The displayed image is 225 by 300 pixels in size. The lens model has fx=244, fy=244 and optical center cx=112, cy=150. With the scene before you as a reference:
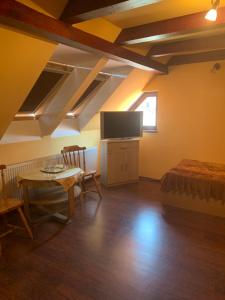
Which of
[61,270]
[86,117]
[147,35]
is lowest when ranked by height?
[61,270]

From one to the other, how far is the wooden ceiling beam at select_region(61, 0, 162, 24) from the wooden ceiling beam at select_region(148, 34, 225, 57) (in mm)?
1875

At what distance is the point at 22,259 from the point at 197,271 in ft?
5.88

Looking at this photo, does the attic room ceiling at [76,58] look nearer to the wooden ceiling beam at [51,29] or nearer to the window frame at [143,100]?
the wooden ceiling beam at [51,29]

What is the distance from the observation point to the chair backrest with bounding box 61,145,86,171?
13.5 ft

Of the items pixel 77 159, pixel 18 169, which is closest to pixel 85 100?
pixel 77 159

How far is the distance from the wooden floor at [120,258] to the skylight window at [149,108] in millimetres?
2191

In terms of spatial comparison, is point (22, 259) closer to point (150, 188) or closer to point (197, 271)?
point (197, 271)

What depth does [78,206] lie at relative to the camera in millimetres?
3973

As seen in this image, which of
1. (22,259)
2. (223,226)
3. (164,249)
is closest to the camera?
(22,259)

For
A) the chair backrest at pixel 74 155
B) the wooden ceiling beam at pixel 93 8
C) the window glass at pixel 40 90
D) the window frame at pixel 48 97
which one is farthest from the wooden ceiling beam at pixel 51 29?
the chair backrest at pixel 74 155

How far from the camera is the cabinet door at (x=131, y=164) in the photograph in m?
5.04

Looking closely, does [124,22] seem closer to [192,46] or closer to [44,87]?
[192,46]

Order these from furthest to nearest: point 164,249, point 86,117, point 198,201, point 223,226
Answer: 1. point 86,117
2. point 198,201
3. point 223,226
4. point 164,249

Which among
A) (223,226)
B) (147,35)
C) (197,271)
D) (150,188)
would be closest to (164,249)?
(197,271)
